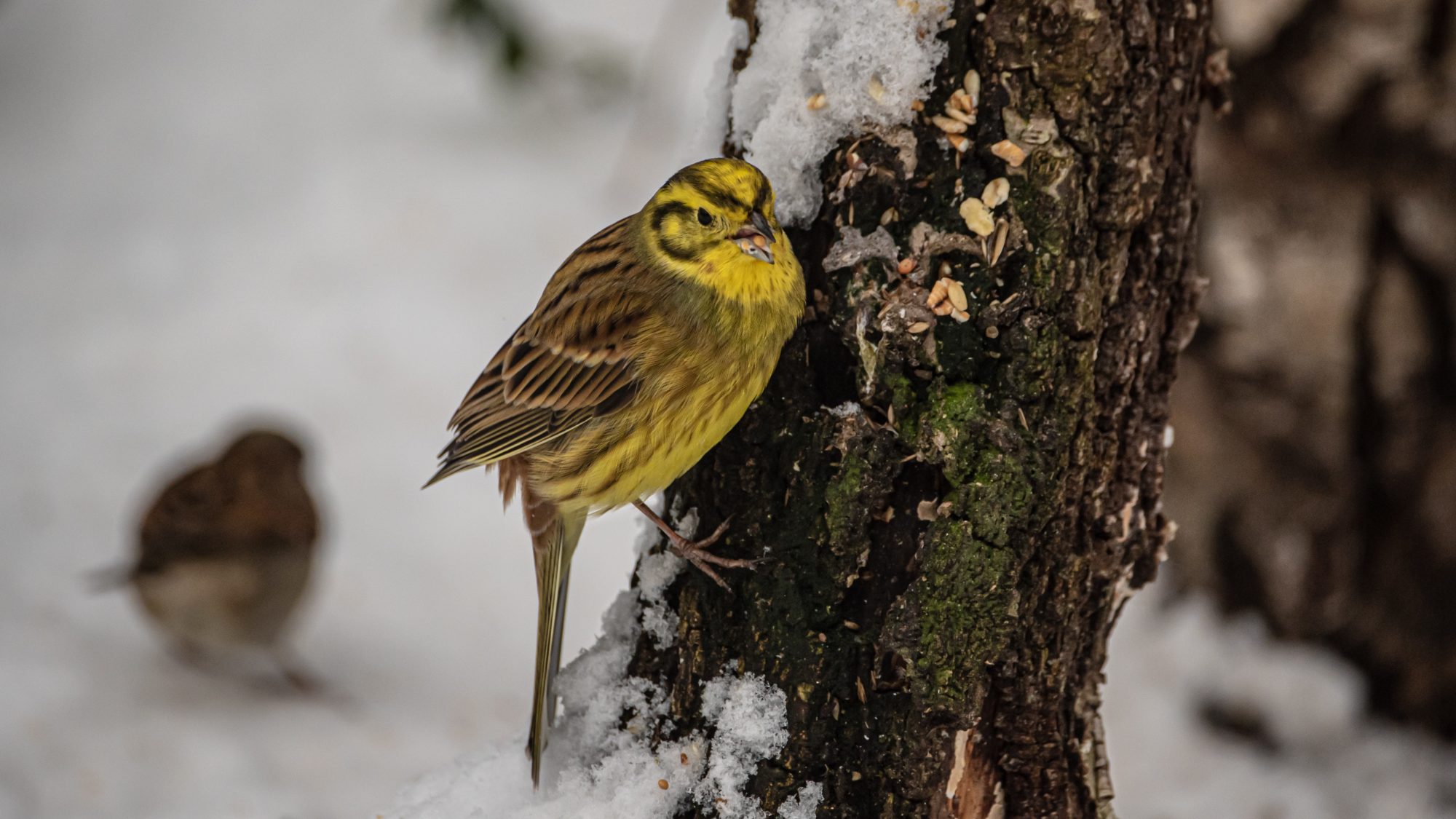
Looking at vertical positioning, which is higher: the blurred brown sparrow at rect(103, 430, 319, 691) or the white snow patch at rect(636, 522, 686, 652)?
the blurred brown sparrow at rect(103, 430, 319, 691)

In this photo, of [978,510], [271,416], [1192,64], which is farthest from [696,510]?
[271,416]

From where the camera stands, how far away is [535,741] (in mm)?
2326

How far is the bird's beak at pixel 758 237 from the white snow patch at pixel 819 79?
0.38 feet

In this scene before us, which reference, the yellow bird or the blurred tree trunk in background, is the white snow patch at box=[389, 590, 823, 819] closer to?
the yellow bird

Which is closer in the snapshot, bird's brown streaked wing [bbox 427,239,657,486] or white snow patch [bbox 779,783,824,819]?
white snow patch [bbox 779,783,824,819]

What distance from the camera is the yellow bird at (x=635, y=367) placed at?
2.24 metres

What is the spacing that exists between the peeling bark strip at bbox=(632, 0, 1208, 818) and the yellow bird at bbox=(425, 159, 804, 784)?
0.40ft

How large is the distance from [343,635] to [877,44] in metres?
3.59

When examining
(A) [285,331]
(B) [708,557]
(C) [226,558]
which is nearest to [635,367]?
(B) [708,557]

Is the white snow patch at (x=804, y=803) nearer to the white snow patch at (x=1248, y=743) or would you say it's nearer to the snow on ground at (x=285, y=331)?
the snow on ground at (x=285, y=331)

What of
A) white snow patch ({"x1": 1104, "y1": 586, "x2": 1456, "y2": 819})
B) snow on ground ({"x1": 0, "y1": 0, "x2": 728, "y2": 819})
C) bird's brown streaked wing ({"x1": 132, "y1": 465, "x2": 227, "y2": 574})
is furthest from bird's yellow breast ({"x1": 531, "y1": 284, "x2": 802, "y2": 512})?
bird's brown streaked wing ({"x1": 132, "y1": 465, "x2": 227, "y2": 574})

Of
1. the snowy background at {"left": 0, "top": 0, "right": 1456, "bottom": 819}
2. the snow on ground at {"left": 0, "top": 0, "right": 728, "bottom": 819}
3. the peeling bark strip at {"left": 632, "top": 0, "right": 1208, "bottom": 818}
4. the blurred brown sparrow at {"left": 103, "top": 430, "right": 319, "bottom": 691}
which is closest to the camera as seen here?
the peeling bark strip at {"left": 632, "top": 0, "right": 1208, "bottom": 818}

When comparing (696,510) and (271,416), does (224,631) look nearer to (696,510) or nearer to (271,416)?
(271,416)

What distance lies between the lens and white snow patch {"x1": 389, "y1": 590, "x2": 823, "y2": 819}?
2174 millimetres
